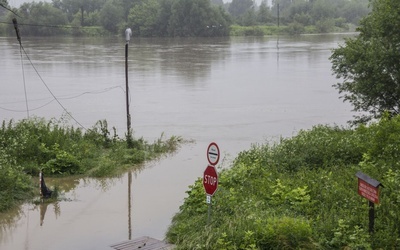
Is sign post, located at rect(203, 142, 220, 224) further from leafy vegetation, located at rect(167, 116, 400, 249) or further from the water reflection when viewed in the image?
the water reflection

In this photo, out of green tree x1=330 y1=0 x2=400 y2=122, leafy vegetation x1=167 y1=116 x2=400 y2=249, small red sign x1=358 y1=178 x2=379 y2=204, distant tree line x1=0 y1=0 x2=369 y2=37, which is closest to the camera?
small red sign x1=358 y1=178 x2=379 y2=204

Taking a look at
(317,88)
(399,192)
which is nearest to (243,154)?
(399,192)

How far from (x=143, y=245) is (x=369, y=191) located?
3.81 metres

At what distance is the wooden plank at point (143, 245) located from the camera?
31.8 ft

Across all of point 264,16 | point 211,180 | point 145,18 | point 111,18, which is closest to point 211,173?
point 211,180

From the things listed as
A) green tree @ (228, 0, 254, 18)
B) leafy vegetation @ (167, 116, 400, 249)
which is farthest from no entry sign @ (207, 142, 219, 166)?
green tree @ (228, 0, 254, 18)

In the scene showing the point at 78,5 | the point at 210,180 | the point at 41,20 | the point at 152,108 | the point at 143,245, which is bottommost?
the point at 143,245

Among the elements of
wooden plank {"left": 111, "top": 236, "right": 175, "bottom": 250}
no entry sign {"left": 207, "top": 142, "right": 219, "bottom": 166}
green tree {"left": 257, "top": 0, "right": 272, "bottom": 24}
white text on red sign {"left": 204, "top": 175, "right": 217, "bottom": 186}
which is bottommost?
wooden plank {"left": 111, "top": 236, "right": 175, "bottom": 250}

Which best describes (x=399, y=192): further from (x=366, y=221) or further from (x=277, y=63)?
(x=277, y=63)

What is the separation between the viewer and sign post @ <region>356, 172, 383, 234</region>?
26.0 feet

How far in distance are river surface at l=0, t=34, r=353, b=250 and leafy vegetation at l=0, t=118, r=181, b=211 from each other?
460 millimetres

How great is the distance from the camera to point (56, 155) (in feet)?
50.5

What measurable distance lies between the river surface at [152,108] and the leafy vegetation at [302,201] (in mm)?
1505

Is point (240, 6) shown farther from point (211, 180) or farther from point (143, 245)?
point (211, 180)
